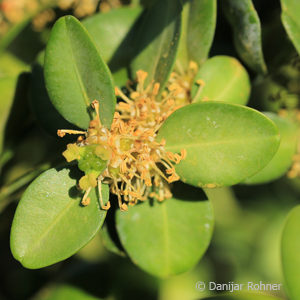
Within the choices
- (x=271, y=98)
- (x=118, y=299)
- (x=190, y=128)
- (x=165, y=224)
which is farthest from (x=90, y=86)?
(x=118, y=299)

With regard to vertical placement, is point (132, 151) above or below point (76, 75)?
below

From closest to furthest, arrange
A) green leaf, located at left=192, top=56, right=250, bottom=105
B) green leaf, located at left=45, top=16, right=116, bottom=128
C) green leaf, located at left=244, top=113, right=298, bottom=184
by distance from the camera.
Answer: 1. green leaf, located at left=45, top=16, right=116, bottom=128
2. green leaf, located at left=192, top=56, right=250, bottom=105
3. green leaf, located at left=244, top=113, right=298, bottom=184

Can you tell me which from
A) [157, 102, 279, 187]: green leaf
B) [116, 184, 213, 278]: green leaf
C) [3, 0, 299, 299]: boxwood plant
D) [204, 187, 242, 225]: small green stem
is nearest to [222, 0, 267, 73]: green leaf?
[3, 0, 299, 299]: boxwood plant

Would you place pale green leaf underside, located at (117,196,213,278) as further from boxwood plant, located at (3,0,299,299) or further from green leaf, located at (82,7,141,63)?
green leaf, located at (82,7,141,63)

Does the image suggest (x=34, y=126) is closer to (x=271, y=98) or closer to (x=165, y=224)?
(x=165, y=224)

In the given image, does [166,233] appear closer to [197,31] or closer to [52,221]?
[52,221]

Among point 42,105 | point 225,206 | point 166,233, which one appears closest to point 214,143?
point 166,233

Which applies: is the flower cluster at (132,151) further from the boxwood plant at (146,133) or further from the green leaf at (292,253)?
the green leaf at (292,253)
